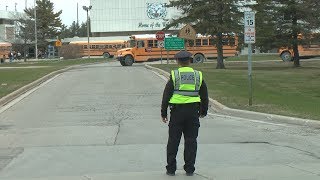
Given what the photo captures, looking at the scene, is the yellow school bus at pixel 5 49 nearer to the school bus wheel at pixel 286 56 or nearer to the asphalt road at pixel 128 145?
the school bus wheel at pixel 286 56

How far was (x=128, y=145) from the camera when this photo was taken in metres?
10.6

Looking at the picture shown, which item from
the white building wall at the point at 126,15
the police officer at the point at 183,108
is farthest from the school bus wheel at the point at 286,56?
the white building wall at the point at 126,15

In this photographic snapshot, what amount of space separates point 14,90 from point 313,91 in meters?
12.5

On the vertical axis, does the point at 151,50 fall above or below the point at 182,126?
above

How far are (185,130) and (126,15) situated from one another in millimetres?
115439

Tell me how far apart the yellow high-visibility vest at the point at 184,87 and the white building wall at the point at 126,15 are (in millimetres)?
111866

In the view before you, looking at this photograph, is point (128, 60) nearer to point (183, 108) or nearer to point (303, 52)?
point (303, 52)

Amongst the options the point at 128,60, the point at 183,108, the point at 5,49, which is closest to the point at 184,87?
the point at 183,108

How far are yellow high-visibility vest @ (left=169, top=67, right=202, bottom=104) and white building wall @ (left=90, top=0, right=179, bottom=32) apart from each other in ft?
367

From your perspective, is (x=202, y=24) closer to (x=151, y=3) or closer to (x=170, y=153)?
(x=170, y=153)

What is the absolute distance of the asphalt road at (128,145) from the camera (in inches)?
321

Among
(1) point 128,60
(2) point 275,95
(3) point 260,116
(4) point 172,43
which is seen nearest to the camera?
(3) point 260,116

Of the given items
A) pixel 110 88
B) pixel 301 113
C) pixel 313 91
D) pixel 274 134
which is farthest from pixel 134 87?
pixel 274 134

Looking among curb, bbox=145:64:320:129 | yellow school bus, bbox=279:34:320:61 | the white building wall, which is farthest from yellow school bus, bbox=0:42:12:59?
curb, bbox=145:64:320:129
